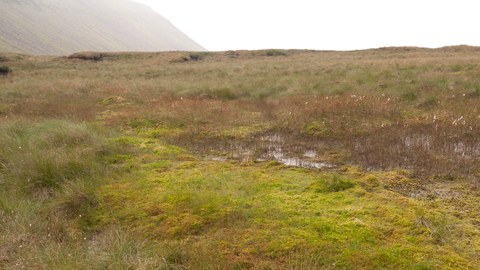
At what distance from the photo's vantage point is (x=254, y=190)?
12.4 feet

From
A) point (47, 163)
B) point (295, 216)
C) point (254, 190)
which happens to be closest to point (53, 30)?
point (47, 163)

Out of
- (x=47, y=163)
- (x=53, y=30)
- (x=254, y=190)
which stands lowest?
(x=254, y=190)

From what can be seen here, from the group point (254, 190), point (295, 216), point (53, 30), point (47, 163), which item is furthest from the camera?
point (53, 30)

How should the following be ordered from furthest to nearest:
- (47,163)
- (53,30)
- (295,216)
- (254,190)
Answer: (53,30) < (47,163) < (254,190) < (295,216)

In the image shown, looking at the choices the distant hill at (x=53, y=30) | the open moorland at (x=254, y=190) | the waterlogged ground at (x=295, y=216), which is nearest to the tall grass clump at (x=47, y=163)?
the open moorland at (x=254, y=190)

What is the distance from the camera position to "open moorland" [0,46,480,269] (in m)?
2.45

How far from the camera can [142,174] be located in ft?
14.4

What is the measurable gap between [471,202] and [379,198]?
3.67ft

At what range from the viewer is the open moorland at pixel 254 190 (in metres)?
2.45

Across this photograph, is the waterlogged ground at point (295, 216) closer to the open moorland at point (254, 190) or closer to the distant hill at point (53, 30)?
the open moorland at point (254, 190)

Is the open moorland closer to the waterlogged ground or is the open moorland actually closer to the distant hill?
the waterlogged ground

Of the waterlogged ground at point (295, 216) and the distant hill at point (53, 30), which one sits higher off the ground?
the distant hill at point (53, 30)

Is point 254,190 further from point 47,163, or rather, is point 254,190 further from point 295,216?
point 47,163

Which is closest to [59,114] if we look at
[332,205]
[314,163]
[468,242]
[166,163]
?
[166,163]
